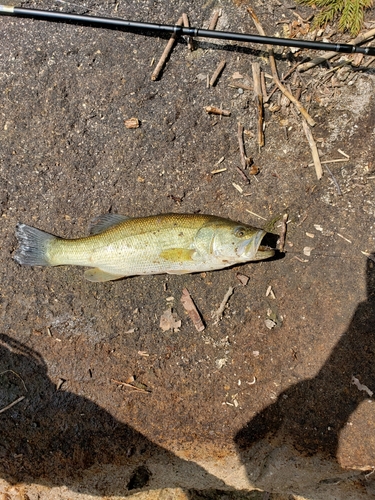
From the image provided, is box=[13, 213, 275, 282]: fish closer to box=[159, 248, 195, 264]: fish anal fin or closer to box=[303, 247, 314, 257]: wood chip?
box=[159, 248, 195, 264]: fish anal fin

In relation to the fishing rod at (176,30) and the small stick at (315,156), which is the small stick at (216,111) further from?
the small stick at (315,156)

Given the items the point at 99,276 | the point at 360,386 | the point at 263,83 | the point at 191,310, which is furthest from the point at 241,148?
the point at 360,386

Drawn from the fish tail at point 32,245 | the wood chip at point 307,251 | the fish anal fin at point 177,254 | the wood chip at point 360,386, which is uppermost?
the fish anal fin at point 177,254

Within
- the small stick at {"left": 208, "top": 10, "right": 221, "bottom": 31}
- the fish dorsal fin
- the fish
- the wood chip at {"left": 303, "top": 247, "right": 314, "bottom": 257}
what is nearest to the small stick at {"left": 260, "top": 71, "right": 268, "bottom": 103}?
the small stick at {"left": 208, "top": 10, "right": 221, "bottom": 31}

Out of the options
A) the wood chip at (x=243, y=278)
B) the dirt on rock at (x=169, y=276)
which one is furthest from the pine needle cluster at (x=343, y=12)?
the wood chip at (x=243, y=278)

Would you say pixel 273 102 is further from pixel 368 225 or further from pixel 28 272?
pixel 28 272

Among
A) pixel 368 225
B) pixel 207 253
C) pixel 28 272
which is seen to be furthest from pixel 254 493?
pixel 28 272
